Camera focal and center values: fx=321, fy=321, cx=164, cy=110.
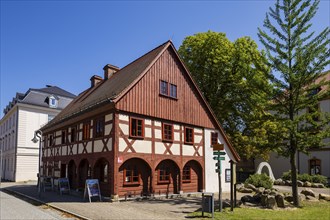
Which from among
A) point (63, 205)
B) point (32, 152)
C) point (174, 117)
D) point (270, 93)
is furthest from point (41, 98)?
point (270, 93)

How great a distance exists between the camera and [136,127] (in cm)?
1905

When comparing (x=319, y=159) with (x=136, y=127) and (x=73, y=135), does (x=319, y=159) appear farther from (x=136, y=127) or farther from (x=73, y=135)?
(x=73, y=135)

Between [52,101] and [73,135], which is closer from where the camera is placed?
[73,135]

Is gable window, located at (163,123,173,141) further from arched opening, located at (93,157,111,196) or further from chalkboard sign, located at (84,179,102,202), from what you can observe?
chalkboard sign, located at (84,179,102,202)

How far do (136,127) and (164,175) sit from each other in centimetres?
401

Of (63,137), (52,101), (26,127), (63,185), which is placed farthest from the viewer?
(52,101)

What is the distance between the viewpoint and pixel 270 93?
17.3 m

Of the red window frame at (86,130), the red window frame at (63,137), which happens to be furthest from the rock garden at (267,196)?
the red window frame at (63,137)

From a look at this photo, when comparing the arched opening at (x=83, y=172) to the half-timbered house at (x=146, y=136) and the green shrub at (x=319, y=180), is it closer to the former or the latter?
the half-timbered house at (x=146, y=136)

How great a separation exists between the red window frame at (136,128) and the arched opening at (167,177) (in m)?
2.78

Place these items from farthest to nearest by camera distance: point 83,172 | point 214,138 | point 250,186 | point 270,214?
point 250,186, point 214,138, point 83,172, point 270,214

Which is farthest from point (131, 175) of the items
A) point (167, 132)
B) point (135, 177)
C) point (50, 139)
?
point (50, 139)

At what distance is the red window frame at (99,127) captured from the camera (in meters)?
19.1

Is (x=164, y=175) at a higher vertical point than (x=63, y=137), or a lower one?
lower
